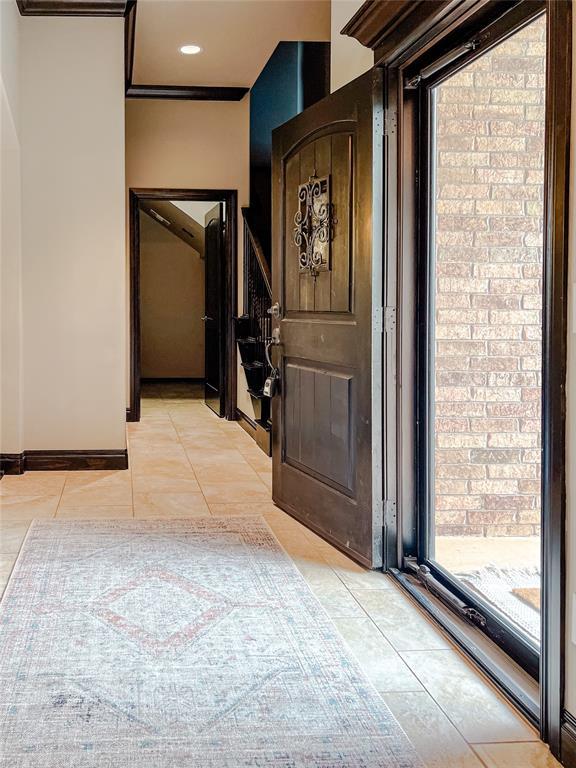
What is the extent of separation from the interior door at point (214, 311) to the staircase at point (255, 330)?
18.8 inches

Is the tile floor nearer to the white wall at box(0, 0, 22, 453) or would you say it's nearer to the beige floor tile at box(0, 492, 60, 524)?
the beige floor tile at box(0, 492, 60, 524)

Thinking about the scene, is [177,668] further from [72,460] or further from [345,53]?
[72,460]

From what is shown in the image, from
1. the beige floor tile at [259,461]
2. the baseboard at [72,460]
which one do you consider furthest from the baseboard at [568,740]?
the baseboard at [72,460]

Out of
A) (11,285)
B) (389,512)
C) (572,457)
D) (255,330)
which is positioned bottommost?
(389,512)

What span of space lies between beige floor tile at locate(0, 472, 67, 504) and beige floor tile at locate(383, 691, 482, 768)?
9.83ft

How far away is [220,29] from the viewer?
223 inches

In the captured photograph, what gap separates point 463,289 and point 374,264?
535 mm

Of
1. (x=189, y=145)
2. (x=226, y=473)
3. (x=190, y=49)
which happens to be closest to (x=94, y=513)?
(x=226, y=473)

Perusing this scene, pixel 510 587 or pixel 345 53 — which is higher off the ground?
pixel 345 53

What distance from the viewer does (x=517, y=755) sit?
6.52ft

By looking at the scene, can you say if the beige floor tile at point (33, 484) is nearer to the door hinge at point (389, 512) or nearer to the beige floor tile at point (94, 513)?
the beige floor tile at point (94, 513)

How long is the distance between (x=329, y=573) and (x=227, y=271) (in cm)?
491

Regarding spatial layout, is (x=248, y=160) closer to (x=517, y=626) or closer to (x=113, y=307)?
(x=113, y=307)

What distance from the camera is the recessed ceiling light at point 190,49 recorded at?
606cm
